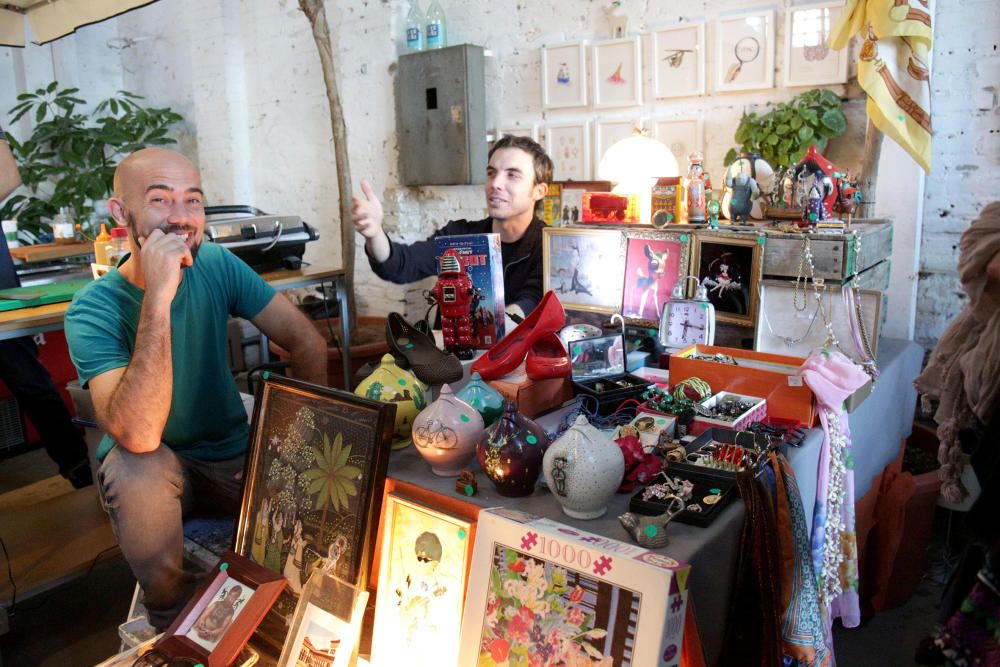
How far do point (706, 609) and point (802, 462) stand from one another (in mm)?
530

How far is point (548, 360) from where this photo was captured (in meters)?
1.95

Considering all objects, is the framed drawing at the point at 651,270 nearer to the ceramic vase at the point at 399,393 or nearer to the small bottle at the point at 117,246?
the ceramic vase at the point at 399,393

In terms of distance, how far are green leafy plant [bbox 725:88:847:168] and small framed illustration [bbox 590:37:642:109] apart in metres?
0.74

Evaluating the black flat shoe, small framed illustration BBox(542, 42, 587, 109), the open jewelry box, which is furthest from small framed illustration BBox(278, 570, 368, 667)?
small framed illustration BBox(542, 42, 587, 109)

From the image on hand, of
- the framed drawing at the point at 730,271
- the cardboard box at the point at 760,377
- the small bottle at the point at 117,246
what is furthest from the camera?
the small bottle at the point at 117,246

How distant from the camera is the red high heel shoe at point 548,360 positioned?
76.6 inches

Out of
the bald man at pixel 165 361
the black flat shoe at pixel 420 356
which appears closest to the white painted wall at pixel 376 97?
the black flat shoe at pixel 420 356

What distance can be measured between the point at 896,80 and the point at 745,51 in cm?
105

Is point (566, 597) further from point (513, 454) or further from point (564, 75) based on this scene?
point (564, 75)

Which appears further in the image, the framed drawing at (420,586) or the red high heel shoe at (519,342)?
the red high heel shoe at (519,342)

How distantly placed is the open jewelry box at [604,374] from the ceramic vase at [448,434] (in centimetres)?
46

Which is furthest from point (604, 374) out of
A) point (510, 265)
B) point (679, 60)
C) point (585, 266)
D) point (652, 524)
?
point (679, 60)

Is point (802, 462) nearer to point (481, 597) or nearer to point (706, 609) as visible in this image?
point (706, 609)

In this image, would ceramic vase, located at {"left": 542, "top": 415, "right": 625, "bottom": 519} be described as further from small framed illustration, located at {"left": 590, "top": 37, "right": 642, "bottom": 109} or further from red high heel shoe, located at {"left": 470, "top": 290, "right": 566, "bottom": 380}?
small framed illustration, located at {"left": 590, "top": 37, "right": 642, "bottom": 109}
